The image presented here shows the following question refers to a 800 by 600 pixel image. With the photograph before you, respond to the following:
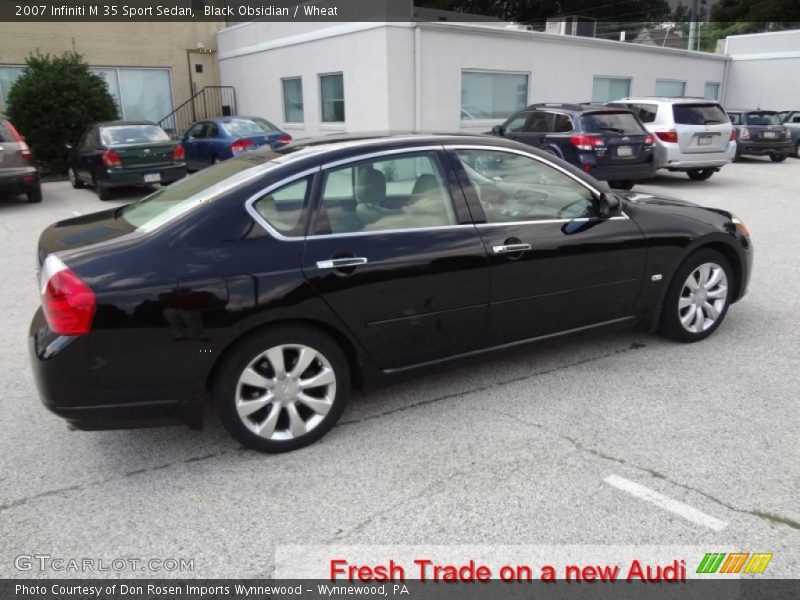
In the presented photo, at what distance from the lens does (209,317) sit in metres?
3.19

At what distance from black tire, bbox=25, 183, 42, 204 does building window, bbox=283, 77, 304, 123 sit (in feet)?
24.4

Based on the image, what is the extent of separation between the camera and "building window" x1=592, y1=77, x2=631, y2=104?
18.9m

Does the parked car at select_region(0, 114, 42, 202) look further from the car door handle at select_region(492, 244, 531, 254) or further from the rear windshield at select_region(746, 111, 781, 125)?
the rear windshield at select_region(746, 111, 781, 125)

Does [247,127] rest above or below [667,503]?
above

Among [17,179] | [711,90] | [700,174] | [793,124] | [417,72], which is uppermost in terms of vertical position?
[417,72]

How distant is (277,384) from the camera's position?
3.41m

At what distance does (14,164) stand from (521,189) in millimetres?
10768

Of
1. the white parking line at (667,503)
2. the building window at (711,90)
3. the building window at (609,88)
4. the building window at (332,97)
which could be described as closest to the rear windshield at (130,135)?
the building window at (332,97)

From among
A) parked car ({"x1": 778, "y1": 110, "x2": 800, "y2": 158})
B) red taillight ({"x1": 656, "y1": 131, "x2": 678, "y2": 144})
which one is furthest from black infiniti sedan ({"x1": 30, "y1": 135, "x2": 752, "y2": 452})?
parked car ({"x1": 778, "y1": 110, "x2": 800, "y2": 158})

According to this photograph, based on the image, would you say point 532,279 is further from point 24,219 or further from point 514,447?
point 24,219

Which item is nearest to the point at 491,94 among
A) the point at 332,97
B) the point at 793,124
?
the point at 332,97

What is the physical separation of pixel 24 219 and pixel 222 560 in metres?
10.1

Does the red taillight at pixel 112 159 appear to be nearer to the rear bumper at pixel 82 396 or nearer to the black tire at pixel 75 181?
the black tire at pixel 75 181

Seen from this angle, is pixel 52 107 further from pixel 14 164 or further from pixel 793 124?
pixel 793 124
